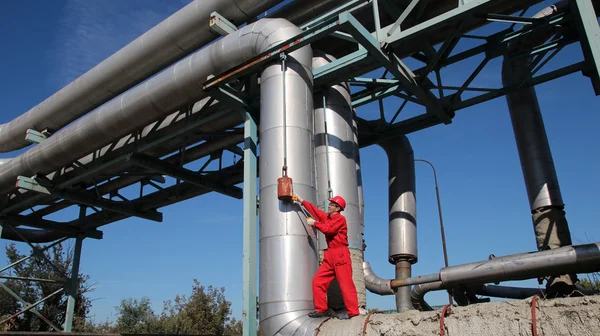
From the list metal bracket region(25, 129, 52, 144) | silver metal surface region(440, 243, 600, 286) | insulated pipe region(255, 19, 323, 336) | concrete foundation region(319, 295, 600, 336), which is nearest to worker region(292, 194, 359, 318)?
insulated pipe region(255, 19, 323, 336)

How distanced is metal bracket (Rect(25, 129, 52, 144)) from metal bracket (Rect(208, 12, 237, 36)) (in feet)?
22.8

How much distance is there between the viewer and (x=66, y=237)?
18203 mm

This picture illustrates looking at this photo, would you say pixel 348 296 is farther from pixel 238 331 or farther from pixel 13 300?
pixel 13 300

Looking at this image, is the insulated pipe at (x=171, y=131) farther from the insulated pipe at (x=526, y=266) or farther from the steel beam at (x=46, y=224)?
the insulated pipe at (x=526, y=266)

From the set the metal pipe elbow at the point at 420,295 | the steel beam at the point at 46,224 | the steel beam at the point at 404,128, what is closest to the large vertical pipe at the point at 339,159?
the steel beam at the point at 404,128

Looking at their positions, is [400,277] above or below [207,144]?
below

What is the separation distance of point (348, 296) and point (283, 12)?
19.8 feet

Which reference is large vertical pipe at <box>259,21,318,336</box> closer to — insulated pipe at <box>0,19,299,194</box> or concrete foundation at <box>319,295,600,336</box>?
insulated pipe at <box>0,19,299,194</box>

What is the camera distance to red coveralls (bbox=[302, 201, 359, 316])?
20.5 ft

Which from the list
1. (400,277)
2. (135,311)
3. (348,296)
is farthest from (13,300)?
(348,296)

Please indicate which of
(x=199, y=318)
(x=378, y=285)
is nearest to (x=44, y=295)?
(x=199, y=318)

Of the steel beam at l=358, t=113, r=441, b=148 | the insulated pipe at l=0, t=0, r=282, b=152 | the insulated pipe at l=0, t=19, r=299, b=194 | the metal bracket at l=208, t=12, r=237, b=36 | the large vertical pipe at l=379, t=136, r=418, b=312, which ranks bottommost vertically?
the large vertical pipe at l=379, t=136, r=418, b=312

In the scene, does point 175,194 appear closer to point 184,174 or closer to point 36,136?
point 184,174

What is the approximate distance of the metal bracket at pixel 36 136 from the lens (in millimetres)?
13112
